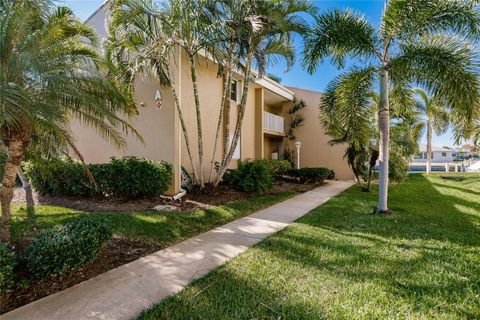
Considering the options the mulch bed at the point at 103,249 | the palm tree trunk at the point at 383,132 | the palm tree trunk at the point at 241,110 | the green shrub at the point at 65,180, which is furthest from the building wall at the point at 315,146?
the green shrub at the point at 65,180

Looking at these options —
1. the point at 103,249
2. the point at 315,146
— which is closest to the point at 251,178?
the point at 103,249

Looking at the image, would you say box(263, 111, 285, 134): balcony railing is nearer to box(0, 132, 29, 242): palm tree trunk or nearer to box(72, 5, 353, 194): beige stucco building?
box(72, 5, 353, 194): beige stucco building

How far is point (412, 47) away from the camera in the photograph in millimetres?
6594

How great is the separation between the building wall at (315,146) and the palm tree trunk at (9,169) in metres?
16.7

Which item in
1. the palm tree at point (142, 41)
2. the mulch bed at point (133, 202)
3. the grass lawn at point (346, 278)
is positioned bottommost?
the grass lawn at point (346, 278)

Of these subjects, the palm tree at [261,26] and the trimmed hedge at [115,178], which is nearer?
the palm tree at [261,26]

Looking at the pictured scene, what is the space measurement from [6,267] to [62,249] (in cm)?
55

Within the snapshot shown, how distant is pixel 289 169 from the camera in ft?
52.2

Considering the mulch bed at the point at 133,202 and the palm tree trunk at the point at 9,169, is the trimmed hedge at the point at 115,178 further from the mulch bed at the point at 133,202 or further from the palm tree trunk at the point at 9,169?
the palm tree trunk at the point at 9,169

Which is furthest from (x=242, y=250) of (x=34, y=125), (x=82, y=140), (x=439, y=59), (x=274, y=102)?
(x=274, y=102)

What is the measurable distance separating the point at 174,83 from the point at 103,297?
24.5ft

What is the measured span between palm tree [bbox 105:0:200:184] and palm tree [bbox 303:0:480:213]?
4552 millimetres

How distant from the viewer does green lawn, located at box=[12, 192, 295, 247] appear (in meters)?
5.30

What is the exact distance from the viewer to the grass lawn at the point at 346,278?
2801 mm
